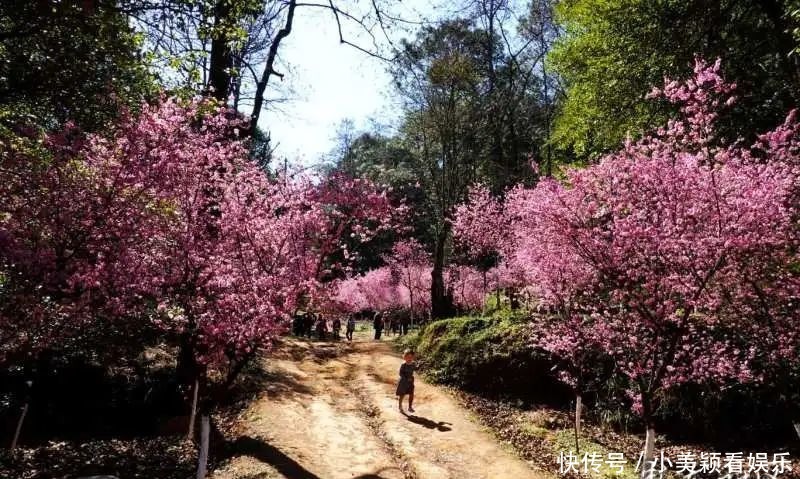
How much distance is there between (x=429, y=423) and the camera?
11.4 m

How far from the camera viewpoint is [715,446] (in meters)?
10.5

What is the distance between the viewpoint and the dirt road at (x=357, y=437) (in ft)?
29.4

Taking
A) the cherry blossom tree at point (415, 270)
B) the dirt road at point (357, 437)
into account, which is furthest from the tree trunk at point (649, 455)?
the cherry blossom tree at point (415, 270)

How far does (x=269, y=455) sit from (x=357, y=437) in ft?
6.14

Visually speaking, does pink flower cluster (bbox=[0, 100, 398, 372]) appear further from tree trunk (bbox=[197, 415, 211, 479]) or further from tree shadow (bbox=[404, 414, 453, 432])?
tree shadow (bbox=[404, 414, 453, 432])

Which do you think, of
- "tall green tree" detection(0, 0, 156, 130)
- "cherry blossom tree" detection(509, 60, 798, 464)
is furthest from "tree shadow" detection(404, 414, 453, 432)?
"tall green tree" detection(0, 0, 156, 130)

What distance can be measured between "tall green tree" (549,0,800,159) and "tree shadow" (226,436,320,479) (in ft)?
37.4

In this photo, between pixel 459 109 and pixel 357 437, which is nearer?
pixel 357 437

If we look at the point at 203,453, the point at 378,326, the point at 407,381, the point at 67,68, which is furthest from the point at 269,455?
the point at 378,326

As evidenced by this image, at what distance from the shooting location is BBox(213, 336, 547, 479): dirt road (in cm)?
897

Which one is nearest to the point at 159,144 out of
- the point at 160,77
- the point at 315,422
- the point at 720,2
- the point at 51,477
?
the point at 160,77

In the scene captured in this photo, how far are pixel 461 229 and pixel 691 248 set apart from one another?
16.6 meters

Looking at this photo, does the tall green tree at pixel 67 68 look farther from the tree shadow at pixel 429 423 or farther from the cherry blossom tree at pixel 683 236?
the tree shadow at pixel 429 423

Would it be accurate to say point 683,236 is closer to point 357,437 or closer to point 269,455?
point 357,437
